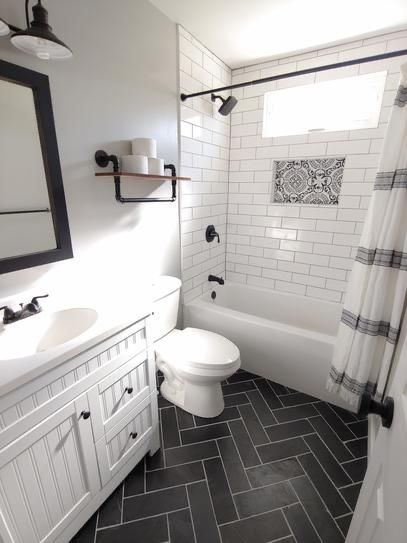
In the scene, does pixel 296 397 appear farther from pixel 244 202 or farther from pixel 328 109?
pixel 328 109

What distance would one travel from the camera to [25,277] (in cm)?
119

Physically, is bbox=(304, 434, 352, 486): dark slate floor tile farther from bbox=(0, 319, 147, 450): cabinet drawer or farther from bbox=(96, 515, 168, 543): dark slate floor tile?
bbox=(0, 319, 147, 450): cabinet drawer

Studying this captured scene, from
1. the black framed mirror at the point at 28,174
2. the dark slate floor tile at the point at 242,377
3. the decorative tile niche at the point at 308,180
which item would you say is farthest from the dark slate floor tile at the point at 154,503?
the decorative tile niche at the point at 308,180

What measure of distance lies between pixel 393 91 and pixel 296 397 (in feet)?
7.51

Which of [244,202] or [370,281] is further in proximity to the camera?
[244,202]

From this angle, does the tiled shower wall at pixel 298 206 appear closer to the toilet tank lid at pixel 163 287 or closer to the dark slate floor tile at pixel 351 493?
the toilet tank lid at pixel 163 287

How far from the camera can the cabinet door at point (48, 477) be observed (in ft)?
2.77

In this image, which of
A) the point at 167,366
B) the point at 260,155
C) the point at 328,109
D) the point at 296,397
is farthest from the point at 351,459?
the point at 328,109

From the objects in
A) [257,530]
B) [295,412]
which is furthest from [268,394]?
[257,530]

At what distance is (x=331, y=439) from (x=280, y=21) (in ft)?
8.62

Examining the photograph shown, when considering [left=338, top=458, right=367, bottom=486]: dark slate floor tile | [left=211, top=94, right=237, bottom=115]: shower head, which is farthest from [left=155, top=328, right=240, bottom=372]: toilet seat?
[left=211, top=94, right=237, bottom=115]: shower head

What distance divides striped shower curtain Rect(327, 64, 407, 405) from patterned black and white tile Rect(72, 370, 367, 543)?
0.37m

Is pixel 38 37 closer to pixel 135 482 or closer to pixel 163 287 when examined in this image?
pixel 163 287

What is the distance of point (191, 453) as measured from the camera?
1.56 meters
